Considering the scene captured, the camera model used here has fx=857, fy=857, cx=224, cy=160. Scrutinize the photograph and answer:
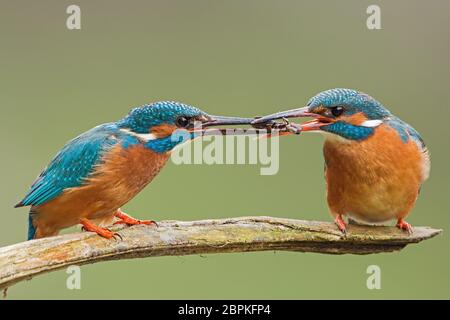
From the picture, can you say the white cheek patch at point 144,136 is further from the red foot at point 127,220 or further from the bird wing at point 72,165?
the red foot at point 127,220

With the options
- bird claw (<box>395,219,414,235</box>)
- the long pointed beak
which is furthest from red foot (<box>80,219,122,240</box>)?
bird claw (<box>395,219,414,235</box>)

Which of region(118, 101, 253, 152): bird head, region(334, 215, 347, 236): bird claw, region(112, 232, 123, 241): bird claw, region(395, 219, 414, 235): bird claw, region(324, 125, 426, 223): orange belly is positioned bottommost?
region(395, 219, 414, 235): bird claw

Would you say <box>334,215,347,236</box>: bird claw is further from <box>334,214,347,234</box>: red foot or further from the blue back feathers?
the blue back feathers

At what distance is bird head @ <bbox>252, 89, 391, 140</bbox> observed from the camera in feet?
11.8

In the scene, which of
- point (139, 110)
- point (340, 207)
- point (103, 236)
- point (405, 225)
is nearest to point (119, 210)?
point (103, 236)

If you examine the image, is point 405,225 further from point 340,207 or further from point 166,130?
point 166,130

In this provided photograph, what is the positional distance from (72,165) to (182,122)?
532mm

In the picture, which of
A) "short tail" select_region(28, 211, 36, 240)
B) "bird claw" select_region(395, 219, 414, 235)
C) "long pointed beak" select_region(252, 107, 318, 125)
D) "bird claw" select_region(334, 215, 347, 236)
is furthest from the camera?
"bird claw" select_region(395, 219, 414, 235)

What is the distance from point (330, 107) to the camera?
3629 millimetres

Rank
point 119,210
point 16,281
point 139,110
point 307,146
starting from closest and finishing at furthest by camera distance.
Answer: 1. point 16,281
2. point 139,110
3. point 119,210
4. point 307,146

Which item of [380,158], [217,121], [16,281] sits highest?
[217,121]

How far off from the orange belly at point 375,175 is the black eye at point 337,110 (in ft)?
0.67

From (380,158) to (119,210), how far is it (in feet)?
3.97

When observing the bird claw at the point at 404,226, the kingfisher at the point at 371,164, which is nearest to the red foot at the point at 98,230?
the kingfisher at the point at 371,164
